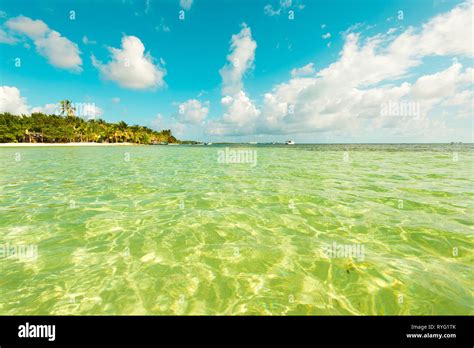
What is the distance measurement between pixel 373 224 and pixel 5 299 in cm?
973

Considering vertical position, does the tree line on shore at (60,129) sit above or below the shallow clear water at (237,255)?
above

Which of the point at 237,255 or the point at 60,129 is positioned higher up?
the point at 60,129

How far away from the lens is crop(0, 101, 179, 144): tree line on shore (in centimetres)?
8362

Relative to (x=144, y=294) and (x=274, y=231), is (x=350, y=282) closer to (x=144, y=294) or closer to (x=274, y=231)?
(x=274, y=231)

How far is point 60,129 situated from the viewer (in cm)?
9775

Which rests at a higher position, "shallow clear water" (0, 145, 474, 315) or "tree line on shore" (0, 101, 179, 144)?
"tree line on shore" (0, 101, 179, 144)

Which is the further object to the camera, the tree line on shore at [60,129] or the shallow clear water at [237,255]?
the tree line on shore at [60,129]

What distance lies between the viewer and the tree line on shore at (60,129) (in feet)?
274

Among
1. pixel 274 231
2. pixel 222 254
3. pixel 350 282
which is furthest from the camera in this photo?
pixel 274 231

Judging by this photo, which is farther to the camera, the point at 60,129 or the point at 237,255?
the point at 60,129
